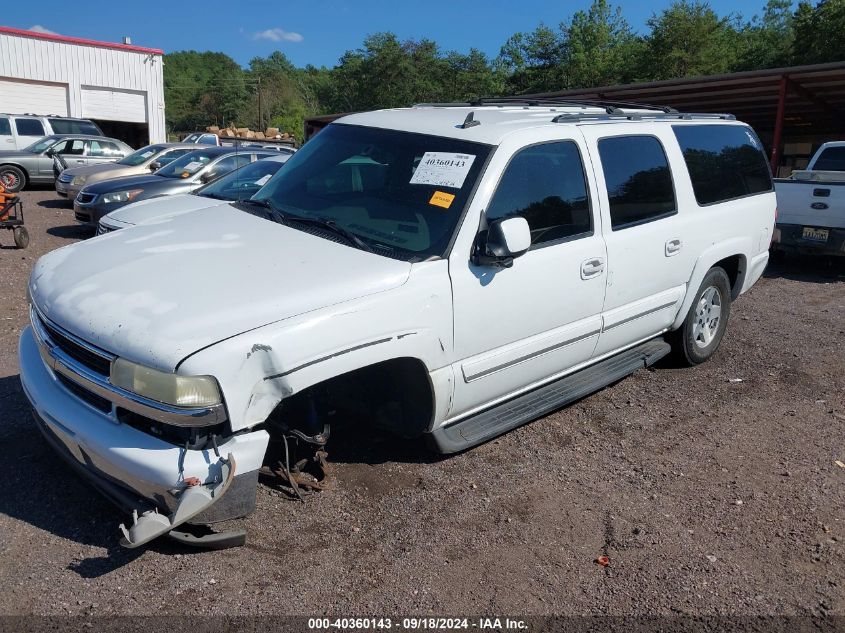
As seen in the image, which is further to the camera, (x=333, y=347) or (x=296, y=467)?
(x=296, y=467)

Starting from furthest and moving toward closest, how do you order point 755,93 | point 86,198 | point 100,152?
point 100,152, point 755,93, point 86,198

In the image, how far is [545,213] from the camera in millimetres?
4051

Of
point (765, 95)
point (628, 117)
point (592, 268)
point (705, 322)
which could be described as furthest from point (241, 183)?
point (765, 95)

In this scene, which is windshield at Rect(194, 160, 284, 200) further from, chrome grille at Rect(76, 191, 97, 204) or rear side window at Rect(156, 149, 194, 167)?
rear side window at Rect(156, 149, 194, 167)

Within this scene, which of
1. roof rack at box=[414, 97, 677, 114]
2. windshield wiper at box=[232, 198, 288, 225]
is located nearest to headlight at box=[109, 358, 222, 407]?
windshield wiper at box=[232, 198, 288, 225]

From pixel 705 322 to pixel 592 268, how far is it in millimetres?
2100

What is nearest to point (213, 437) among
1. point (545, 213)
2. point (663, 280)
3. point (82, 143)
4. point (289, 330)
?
point (289, 330)

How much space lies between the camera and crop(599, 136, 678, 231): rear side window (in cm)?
449

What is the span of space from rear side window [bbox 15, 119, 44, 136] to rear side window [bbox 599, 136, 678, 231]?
20.0m

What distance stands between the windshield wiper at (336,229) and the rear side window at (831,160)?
1103 centimetres

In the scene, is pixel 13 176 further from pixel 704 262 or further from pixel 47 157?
pixel 704 262

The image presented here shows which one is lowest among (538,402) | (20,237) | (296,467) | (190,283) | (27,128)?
(296,467)

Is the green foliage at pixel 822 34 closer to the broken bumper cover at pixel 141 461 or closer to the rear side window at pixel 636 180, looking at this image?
the rear side window at pixel 636 180

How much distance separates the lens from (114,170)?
13.8 meters
